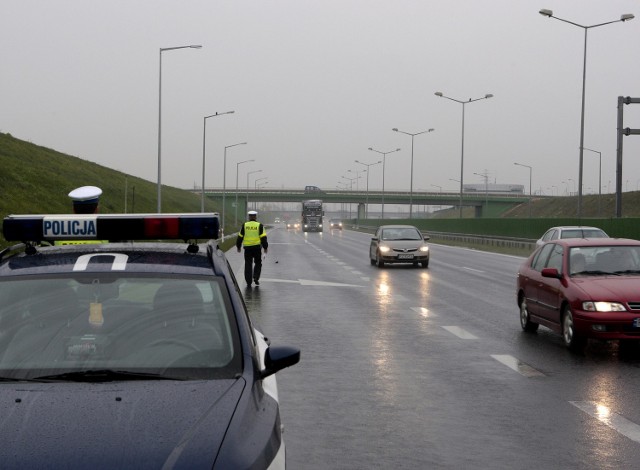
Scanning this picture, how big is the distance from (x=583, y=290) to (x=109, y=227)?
26.7 feet

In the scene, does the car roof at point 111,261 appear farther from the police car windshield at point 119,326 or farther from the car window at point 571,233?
the car window at point 571,233

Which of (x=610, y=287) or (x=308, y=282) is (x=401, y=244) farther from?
(x=610, y=287)

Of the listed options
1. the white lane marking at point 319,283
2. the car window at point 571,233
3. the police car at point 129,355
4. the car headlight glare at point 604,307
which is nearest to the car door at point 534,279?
the car headlight glare at point 604,307

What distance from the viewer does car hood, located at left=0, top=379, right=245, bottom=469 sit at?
3.65 m

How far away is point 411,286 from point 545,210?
A: 150073mm

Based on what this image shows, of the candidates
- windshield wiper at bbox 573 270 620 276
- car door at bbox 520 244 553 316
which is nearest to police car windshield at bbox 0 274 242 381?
windshield wiper at bbox 573 270 620 276

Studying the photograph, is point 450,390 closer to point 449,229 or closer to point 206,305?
point 206,305

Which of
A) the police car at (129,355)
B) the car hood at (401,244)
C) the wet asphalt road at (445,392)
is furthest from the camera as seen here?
the car hood at (401,244)

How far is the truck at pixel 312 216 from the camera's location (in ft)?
363

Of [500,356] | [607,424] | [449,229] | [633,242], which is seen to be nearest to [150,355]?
[607,424]

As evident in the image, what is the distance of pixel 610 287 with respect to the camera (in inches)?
492

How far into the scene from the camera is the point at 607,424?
812 centimetres

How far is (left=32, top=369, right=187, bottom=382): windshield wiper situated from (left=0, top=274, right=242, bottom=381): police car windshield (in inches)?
1.5

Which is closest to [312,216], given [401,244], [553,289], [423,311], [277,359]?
[401,244]
